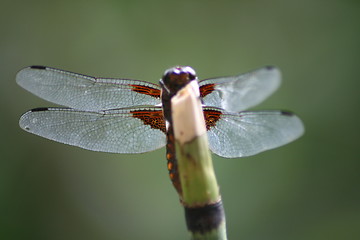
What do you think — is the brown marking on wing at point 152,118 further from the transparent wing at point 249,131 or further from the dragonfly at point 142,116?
the transparent wing at point 249,131

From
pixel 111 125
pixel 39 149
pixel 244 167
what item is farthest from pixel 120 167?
pixel 111 125

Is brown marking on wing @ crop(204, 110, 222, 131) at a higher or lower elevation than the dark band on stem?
higher

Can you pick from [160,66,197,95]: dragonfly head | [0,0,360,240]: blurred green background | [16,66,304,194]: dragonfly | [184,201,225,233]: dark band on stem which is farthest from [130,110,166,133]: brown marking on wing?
[0,0,360,240]: blurred green background

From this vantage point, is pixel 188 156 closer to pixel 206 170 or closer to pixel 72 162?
pixel 206 170

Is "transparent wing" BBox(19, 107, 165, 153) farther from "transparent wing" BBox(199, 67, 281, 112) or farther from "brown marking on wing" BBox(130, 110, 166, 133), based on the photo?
"transparent wing" BBox(199, 67, 281, 112)

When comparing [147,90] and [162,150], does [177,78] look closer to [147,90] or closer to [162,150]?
[147,90]

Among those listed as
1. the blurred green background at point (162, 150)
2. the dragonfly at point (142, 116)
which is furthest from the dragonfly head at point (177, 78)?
the blurred green background at point (162, 150)

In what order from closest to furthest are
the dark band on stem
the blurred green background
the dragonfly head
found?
the dark band on stem < the dragonfly head < the blurred green background

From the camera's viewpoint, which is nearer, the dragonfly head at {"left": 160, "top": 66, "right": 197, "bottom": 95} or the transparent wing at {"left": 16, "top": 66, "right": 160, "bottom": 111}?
the dragonfly head at {"left": 160, "top": 66, "right": 197, "bottom": 95}

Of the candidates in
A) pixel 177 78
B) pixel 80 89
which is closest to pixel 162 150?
pixel 80 89
